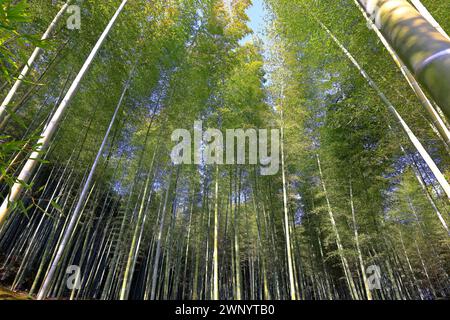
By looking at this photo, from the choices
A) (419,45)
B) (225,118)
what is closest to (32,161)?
(419,45)

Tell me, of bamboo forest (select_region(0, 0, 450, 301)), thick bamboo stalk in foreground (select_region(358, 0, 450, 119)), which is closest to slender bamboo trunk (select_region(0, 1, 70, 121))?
bamboo forest (select_region(0, 0, 450, 301))

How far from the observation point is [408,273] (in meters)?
9.95

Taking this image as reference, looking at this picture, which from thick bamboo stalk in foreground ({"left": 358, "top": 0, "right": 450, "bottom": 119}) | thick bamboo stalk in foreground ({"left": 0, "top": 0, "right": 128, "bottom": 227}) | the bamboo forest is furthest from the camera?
the bamboo forest

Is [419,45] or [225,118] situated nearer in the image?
[419,45]

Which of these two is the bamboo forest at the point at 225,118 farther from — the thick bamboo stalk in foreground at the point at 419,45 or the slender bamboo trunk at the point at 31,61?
the thick bamboo stalk in foreground at the point at 419,45

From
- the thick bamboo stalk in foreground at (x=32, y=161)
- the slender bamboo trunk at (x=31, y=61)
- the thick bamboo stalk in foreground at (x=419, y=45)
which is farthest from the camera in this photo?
the slender bamboo trunk at (x=31, y=61)

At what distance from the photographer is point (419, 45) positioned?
0.37 meters

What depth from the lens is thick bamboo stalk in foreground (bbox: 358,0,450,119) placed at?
0.33 meters

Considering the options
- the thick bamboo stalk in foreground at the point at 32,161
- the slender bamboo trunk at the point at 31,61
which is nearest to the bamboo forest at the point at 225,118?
the thick bamboo stalk in foreground at the point at 32,161

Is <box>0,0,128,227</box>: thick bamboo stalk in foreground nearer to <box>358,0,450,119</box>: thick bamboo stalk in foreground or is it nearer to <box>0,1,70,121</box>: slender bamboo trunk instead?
<box>0,1,70,121</box>: slender bamboo trunk

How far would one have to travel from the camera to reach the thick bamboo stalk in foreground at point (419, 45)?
0.33m

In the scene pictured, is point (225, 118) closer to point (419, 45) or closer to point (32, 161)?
point (32, 161)

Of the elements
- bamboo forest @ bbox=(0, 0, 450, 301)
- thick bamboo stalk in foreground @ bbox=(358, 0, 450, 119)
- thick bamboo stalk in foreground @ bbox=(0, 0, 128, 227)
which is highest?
bamboo forest @ bbox=(0, 0, 450, 301)
